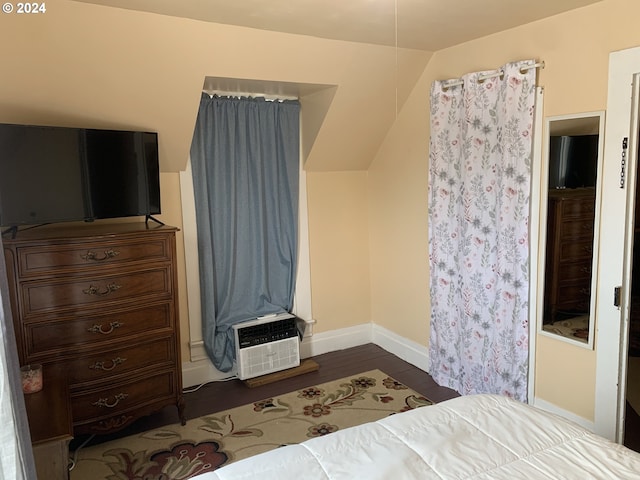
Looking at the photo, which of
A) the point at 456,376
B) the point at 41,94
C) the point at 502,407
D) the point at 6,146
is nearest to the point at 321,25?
the point at 41,94

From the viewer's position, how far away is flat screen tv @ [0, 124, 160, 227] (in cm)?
249

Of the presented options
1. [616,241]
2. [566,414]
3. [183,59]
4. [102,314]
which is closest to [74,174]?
[102,314]

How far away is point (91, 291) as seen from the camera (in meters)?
2.63

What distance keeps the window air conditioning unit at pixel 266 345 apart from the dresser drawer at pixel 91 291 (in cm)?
97

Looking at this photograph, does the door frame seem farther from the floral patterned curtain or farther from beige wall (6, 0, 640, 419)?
the floral patterned curtain

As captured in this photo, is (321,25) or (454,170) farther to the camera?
(454,170)

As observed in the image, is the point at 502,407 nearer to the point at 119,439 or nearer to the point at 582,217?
the point at 582,217

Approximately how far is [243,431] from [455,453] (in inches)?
68.9

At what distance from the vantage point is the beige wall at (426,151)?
98.5 inches

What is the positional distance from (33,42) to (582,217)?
3.00 meters

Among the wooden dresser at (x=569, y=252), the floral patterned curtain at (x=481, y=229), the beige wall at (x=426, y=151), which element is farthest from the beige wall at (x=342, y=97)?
the wooden dresser at (x=569, y=252)

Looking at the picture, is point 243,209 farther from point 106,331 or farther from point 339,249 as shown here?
point 106,331

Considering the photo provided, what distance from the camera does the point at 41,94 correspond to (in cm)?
263

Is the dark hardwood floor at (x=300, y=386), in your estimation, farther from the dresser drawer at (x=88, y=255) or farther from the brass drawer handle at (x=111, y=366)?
the dresser drawer at (x=88, y=255)
